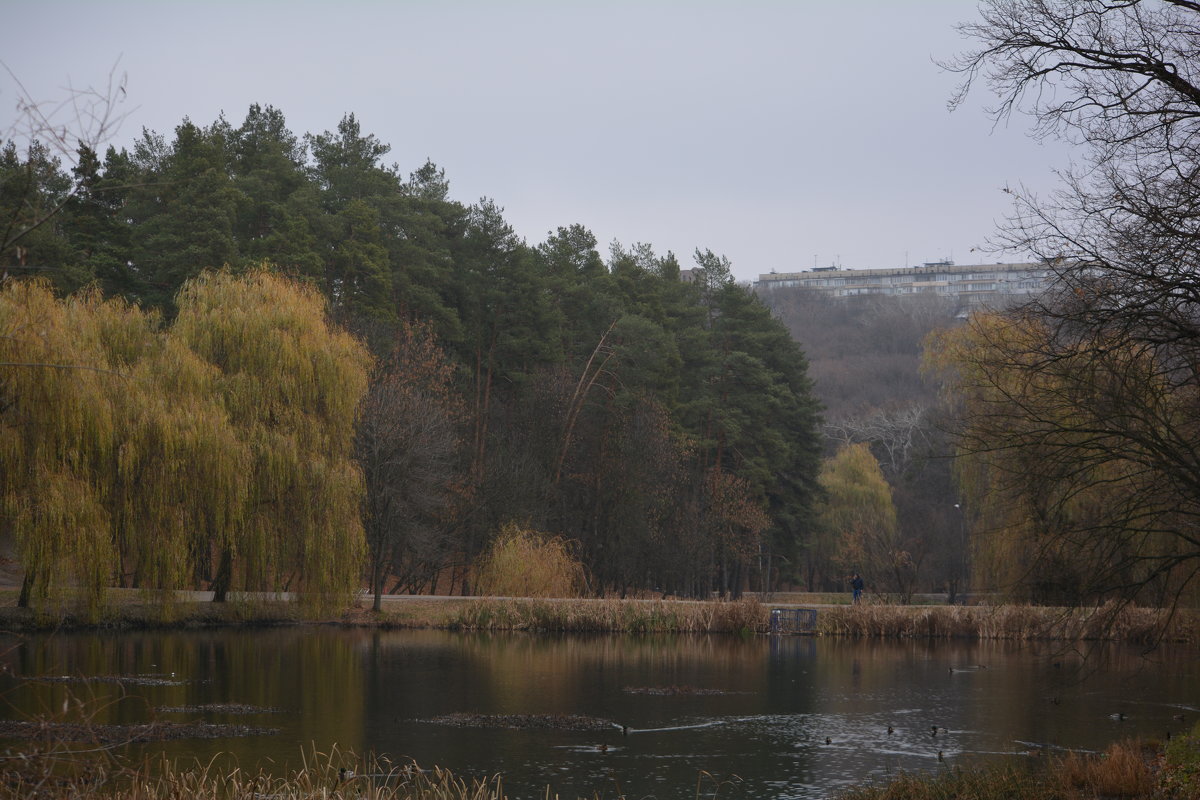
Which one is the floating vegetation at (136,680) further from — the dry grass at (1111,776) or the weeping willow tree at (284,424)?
the dry grass at (1111,776)

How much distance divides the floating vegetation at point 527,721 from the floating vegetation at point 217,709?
9.65 feet

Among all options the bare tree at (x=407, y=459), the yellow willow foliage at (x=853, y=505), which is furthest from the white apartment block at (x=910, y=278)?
the bare tree at (x=407, y=459)

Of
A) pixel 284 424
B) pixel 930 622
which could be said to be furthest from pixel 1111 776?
pixel 930 622

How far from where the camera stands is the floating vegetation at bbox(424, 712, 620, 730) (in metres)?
19.7

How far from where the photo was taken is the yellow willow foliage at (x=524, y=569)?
41031mm

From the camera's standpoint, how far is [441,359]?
50.7m

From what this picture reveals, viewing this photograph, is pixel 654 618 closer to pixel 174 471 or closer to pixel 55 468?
pixel 174 471

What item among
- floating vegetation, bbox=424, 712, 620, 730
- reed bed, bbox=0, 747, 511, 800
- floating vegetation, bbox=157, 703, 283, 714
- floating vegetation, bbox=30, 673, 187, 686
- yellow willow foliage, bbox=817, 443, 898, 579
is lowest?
floating vegetation, bbox=424, 712, 620, 730

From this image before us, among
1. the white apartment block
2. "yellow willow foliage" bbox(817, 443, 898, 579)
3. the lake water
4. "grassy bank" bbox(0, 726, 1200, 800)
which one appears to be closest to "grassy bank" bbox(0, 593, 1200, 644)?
the lake water

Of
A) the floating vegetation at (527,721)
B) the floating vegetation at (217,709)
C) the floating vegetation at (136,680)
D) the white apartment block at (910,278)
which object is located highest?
the white apartment block at (910,278)

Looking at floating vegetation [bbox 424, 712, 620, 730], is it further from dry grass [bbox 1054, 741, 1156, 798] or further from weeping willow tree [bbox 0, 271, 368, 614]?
weeping willow tree [bbox 0, 271, 368, 614]

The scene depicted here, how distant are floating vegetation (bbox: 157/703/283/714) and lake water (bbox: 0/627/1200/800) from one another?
0.45 ft

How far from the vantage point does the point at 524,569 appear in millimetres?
41094

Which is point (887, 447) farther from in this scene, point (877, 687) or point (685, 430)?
point (877, 687)
